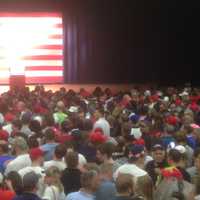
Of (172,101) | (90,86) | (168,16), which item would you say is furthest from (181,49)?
(172,101)

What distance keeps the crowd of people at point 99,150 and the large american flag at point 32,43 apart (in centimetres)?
1032

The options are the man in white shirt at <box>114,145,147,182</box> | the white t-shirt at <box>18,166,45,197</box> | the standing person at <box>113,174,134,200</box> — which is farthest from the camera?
the man in white shirt at <box>114,145,147,182</box>

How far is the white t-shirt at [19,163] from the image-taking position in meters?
7.66

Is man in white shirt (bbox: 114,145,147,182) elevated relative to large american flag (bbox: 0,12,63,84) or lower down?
lower down

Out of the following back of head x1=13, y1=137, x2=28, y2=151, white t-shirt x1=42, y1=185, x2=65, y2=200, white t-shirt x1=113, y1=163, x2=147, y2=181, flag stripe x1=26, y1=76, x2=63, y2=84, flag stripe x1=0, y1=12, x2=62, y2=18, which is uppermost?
flag stripe x1=0, y1=12, x2=62, y2=18

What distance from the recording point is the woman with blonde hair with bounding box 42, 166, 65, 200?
6461 millimetres

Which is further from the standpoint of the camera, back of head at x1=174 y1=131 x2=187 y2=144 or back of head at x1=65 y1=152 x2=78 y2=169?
back of head at x1=174 y1=131 x2=187 y2=144

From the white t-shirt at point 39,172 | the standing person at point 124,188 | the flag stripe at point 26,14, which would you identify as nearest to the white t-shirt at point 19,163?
the white t-shirt at point 39,172

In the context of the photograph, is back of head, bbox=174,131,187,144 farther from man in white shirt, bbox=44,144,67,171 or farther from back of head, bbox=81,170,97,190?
back of head, bbox=81,170,97,190

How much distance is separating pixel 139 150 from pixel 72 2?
730 inches

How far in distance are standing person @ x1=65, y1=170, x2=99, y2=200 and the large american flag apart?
18167 mm

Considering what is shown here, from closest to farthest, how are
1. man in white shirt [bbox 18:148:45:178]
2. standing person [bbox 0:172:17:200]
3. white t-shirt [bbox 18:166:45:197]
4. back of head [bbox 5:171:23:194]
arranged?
standing person [bbox 0:172:17:200]
back of head [bbox 5:171:23:194]
white t-shirt [bbox 18:166:45:197]
man in white shirt [bbox 18:148:45:178]

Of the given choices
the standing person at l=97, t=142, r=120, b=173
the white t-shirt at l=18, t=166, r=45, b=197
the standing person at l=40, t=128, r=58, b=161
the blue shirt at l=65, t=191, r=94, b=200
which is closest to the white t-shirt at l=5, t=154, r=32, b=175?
the white t-shirt at l=18, t=166, r=45, b=197

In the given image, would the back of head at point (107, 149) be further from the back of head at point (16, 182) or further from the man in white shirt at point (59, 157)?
the back of head at point (16, 182)
